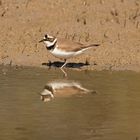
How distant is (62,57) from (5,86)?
255 cm

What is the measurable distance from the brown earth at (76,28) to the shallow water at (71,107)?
1.67m

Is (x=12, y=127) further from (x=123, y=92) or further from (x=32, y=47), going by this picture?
(x=32, y=47)

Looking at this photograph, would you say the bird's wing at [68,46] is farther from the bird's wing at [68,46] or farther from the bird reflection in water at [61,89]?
the bird reflection in water at [61,89]

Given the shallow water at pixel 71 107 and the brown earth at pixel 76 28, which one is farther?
the brown earth at pixel 76 28

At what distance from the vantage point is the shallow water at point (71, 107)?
10.6 m

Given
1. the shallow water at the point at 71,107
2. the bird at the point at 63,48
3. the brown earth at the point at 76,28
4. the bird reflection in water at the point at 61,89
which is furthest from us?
the brown earth at the point at 76,28

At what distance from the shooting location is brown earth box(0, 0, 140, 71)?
17.3 meters

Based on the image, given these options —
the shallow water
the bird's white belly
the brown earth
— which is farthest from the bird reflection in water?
the brown earth

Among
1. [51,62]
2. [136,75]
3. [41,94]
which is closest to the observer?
[41,94]

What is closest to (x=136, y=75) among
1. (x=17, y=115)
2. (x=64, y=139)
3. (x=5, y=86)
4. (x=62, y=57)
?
(x=62, y=57)

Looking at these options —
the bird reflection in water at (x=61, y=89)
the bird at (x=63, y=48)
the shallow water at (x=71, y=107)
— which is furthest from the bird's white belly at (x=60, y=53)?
the bird reflection in water at (x=61, y=89)

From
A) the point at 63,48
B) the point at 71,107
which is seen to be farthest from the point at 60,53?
the point at 71,107

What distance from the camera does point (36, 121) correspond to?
36.7 feet

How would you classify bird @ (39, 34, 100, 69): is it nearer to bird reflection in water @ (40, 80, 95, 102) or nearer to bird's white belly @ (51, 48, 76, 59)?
bird's white belly @ (51, 48, 76, 59)
